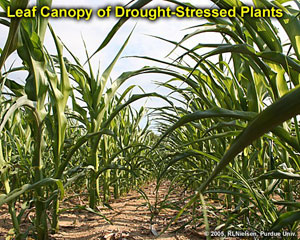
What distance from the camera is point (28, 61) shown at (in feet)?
2.91

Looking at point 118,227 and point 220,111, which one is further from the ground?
point 220,111

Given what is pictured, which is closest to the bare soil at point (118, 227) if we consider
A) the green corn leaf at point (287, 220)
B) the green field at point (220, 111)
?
the green field at point (220, 111)

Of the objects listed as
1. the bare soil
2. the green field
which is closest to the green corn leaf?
the green field

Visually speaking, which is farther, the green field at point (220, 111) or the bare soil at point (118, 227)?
the bare soil at point (118, 227)

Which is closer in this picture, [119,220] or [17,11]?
[17,11]

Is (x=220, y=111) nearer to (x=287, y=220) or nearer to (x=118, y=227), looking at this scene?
(x=287, y=220)

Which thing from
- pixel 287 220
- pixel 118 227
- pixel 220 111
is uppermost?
pixel 220 111

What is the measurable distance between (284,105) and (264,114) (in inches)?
0.6

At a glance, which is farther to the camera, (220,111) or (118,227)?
(118,227)

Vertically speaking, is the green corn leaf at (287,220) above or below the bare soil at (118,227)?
above

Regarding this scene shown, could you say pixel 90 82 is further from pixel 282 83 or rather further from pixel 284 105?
pixel 284 105

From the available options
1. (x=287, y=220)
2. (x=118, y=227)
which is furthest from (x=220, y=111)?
(x=118, y=227)

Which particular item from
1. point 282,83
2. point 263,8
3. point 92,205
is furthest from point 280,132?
point 92,205

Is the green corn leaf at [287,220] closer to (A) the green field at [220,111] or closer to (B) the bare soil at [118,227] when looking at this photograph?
(A) the green field at [220,111]
